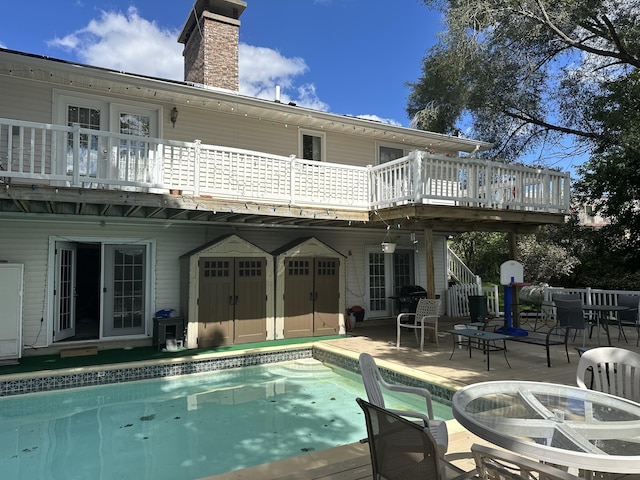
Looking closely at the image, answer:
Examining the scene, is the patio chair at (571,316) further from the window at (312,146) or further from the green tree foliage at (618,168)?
the green tree foliage at (618,168)

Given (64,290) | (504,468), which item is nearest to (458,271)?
(64,290)

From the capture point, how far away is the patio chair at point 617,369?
3.32 m

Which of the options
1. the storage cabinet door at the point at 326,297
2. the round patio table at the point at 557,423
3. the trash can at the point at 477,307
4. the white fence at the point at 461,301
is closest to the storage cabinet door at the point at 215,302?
the storage cabinet door at the point at 326,297

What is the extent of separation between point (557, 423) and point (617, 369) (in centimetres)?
152

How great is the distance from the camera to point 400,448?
2061 millimetres

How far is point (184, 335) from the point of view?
8742 mm

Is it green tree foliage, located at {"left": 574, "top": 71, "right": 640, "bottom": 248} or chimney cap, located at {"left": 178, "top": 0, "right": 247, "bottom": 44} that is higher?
chimney cap, located at {"left": 178, "top": 0, "right": 247, "bottom": 44}

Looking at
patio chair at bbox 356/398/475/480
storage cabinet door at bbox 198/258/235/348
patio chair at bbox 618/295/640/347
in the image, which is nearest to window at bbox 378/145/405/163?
storage cabinet door at bbox 198/258/235/348

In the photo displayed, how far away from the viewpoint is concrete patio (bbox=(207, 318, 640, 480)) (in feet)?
10.8

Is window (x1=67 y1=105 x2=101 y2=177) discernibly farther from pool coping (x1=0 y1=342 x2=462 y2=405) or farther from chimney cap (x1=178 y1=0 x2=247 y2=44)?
chimney cap (x1=178 y1=0 x2=247 y2=44)

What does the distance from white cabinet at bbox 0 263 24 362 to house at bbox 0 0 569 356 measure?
85 millimetres

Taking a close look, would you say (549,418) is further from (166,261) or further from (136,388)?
(166,261)

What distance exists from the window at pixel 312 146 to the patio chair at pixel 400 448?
9199 mm

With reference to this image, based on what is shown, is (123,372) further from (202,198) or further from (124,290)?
(202,198)
